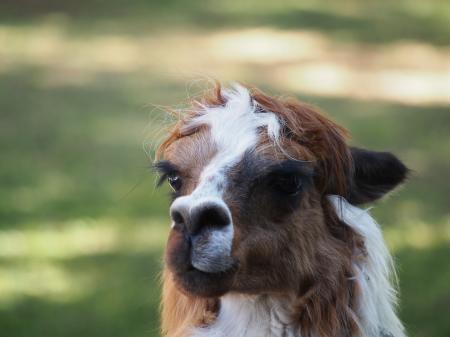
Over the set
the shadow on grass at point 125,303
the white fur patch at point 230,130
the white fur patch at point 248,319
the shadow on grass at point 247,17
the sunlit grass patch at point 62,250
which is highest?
the white fur patch at point 230,130

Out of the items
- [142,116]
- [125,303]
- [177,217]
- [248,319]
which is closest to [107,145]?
[142,116]

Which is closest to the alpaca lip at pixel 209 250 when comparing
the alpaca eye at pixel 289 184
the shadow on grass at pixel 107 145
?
the alpaca eye at pixel 289 184

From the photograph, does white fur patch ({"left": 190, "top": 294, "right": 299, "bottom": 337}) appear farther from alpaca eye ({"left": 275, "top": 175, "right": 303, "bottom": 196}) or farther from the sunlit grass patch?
the sunlit grass patch

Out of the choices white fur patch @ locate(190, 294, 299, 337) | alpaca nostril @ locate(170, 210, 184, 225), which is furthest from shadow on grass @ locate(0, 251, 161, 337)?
alpaca nostril @ locate(170, 210, 184, 225)

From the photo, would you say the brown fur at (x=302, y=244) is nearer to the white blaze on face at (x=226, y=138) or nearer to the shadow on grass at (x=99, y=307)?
the white blaze on face at (x=226, y=138)

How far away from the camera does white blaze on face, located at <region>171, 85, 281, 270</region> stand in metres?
4.16

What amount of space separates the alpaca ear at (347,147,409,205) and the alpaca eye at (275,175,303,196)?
43cm

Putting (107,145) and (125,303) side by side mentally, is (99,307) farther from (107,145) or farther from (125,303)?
(107,145)

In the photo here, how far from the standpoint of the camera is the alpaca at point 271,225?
4.23m

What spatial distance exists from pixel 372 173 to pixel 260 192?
751 mm

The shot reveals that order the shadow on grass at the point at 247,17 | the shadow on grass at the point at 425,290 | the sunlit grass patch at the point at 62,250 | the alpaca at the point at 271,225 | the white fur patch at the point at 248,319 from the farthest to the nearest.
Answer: the shadow on grass at the point at 247,17 < the sunlit grass patch at the point at 62,250 < the shadow on grass at the point at 425,290 < the white fur patch at the point at 248,319 < the alpaca at the point at 271,225

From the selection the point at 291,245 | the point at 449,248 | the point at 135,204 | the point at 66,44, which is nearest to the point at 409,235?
the point at 449,248

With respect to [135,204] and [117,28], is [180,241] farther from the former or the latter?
[117,28]

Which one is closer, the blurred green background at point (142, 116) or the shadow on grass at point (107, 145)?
the blurred green background at point (142, 116)
